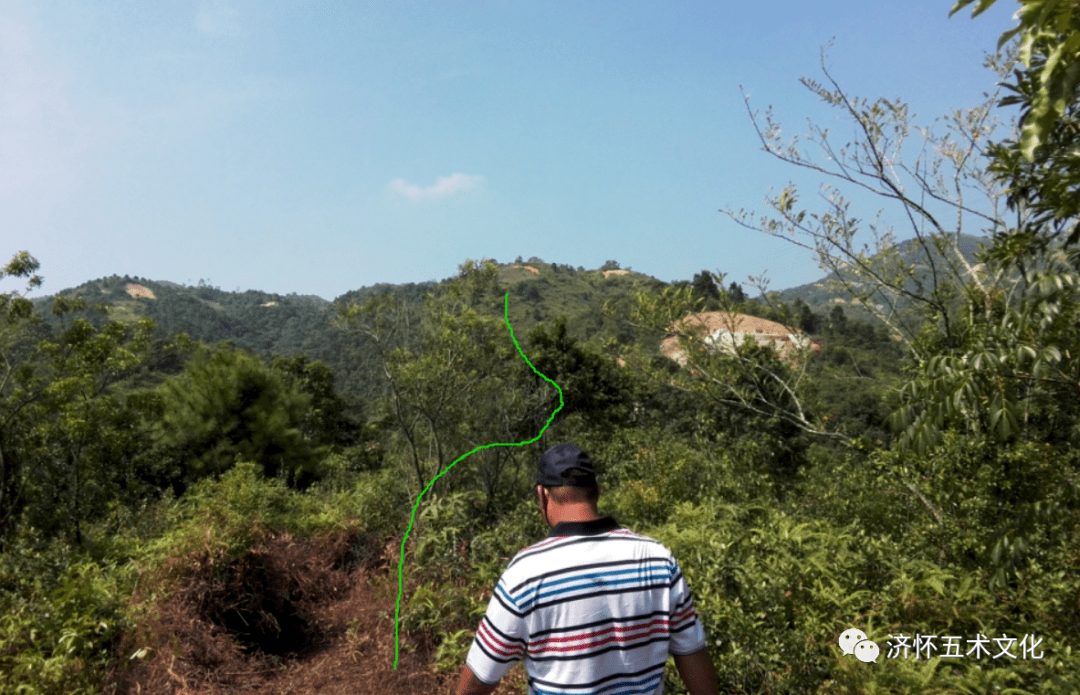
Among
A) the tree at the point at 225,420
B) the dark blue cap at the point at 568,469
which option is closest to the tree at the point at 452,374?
the tree at the point at 225,420

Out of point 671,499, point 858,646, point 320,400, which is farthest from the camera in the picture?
point 320,400

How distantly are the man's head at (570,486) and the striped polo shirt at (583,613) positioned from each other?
0.12 ft

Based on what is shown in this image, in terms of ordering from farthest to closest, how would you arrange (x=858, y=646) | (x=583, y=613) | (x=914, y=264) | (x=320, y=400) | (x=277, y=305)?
(x=277, y=305) < (x=320, y=400) < (x=914, y=264) < (x=858, y=646) < (x=583, y=613)

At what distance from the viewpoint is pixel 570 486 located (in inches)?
64.6

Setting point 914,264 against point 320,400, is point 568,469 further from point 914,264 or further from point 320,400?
point 320,400

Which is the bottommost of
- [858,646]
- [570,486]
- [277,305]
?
[858,646]

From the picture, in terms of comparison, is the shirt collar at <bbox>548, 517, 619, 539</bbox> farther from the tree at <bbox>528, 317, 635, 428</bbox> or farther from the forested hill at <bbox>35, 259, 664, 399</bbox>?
the forested hill at <bbox>35, 259, 664, 399</bbox>

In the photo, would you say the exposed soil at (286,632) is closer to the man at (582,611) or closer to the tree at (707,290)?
the man at (582,611)

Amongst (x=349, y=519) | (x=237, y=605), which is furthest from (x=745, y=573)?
(x=349, y=519)

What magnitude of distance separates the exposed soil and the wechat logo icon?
1491mm

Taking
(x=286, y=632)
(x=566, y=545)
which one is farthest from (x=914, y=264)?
(x=286, y=632)

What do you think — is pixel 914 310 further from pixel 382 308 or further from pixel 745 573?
pixel 382 308

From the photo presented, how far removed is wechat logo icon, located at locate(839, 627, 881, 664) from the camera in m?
2.51

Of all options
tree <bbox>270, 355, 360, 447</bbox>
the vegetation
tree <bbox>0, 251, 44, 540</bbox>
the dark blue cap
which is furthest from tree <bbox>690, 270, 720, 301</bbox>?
tree <bbox>270, 355, 360, 447</bbox>
